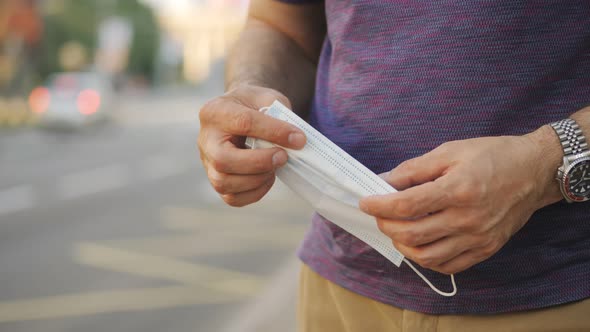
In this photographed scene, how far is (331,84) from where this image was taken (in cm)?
128

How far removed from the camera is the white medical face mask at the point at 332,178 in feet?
3.43

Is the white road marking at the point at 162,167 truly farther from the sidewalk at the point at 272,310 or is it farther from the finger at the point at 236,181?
the finger at the point at 236,181

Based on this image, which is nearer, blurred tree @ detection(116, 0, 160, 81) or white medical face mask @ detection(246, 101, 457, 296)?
white medical face mask @ detection(246, 101, 457, 296)

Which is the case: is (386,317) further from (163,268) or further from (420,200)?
(163,268)

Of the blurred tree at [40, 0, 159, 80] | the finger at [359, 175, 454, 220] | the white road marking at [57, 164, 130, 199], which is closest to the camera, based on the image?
the finger at [359, 175, 454, 220]

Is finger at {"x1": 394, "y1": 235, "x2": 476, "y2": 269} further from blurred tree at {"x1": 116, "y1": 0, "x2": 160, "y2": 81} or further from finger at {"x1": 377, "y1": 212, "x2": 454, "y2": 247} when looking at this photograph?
blurred tree at {"x1": 116, "y1": 0, "x2": 160, "y2": 81}

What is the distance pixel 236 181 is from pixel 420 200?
0.32m

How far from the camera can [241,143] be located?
111cm

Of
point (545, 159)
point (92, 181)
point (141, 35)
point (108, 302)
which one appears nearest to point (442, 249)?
point (545, 159)

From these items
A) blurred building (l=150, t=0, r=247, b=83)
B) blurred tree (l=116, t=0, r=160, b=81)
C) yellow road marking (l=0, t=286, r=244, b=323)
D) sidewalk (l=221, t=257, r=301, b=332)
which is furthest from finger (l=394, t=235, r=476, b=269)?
blurred building (l=150, t=0, r=247, b=83)

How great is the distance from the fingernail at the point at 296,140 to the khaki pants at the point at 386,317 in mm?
358

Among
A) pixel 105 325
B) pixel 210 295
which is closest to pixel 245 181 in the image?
pixel 105 325

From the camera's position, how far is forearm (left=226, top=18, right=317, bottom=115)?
1.37 meters

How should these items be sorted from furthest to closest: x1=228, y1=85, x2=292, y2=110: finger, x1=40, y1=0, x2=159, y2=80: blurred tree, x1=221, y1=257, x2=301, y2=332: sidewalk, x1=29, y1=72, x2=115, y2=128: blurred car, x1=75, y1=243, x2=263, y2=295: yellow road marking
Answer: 1. x1=40, y1=0, x2=159, y2=80: blurred tree
2. x1=29, y1=72, x2=115, y2=128: blurred car
3. x1=75, y1=243, x2=263, y2=295: yellow road marking
4. x1=221, y1=257, x2=301, y2=332: sidewalk
5. x1=228, y1=85, x2=292, y2=110: finger
